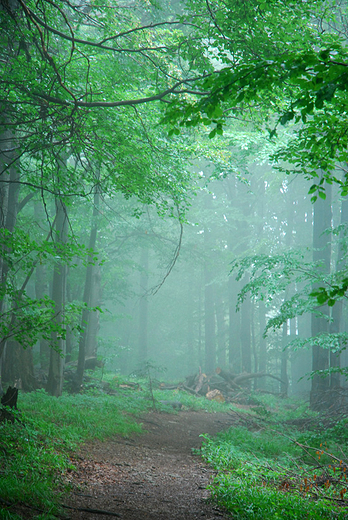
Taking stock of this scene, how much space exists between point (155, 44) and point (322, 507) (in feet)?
27.2

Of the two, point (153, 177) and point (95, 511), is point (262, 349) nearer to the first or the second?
point (153, 177)

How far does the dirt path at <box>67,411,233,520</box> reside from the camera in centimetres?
402

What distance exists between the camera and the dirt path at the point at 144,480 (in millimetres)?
4016

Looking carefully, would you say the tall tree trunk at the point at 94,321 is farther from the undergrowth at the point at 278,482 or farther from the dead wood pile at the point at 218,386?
the undergrowth at the point at 278,482

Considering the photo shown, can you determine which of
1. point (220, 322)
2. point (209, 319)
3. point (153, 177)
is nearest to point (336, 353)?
point (153, 177)

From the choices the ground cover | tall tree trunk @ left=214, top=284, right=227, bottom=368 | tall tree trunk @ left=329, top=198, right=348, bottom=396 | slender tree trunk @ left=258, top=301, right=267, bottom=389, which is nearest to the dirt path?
the ground cover

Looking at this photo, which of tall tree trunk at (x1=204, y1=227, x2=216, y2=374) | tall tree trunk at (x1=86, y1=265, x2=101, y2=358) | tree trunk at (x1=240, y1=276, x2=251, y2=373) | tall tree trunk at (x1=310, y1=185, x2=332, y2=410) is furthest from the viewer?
tall tree trunk at (x1=204, y1=227, x2=216, y2=374)

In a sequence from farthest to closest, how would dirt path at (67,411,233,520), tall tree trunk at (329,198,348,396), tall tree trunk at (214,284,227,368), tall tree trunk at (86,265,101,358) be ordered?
tall tree trunk at (214,284,227,368)
tall tree trunk at (86,265,101,358)
tall tree trunk at (329,198,348,396)
dirt path at (67,411,233,520)

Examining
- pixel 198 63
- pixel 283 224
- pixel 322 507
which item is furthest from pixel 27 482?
pixel 283 224

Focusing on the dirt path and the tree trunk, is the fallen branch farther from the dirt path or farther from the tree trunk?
the tree trunk

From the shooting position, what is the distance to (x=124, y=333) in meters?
37.9

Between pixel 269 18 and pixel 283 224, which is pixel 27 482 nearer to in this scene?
pixel 269 18

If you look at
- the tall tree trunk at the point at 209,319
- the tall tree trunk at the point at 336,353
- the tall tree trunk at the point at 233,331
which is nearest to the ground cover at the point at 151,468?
the tall tree trunk at the point at 336,353

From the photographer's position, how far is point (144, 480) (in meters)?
5.25
